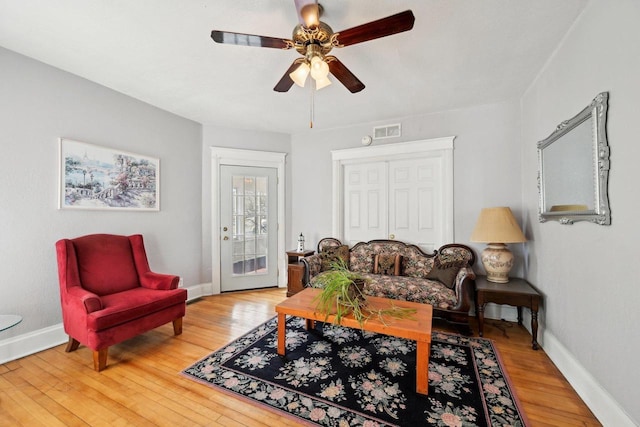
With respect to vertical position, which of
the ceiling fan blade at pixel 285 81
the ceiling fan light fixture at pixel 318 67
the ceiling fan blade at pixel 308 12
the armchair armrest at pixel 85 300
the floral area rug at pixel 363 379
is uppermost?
the ceiling fan blade at pixel 308 12

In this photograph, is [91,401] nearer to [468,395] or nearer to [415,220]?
Result: [468,395]

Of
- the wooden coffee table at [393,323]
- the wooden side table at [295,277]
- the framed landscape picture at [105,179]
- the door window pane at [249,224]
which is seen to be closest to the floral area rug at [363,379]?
the wooden coffee table at [393,323]

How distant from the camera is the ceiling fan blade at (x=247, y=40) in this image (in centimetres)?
158

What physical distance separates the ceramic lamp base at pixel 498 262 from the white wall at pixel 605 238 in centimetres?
48

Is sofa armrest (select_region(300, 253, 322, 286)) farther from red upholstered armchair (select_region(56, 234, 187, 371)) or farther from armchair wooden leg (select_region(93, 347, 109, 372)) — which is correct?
armchair wooden leg (select_region(93, 347, 109, 372))

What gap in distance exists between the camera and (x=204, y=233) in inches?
159

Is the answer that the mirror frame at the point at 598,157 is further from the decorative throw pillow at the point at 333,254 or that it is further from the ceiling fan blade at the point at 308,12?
the decorative throw pillow at the point at 333,254

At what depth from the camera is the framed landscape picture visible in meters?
2.59

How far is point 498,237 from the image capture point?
2.68 m

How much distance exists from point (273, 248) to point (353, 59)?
308 cm

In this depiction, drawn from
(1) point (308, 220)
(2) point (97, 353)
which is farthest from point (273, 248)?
(2) point (97, 353)

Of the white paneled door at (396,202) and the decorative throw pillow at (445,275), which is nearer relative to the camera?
the decorative throw pillow at (445,275)

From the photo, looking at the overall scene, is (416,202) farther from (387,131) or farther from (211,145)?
(211,145)

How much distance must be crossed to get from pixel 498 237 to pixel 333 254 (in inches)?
78.7
